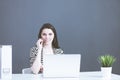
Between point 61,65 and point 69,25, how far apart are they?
1780 mm

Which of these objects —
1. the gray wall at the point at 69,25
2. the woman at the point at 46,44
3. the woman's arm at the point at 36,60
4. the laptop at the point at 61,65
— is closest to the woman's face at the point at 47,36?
the woman at the point at 46,44

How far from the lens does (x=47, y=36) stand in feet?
10.7

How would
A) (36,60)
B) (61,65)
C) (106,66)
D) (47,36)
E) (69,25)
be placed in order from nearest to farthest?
(61,65), (106,66), (36,60), (47,36), (69,25)

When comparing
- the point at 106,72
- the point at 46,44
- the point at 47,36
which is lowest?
the point at 106,72

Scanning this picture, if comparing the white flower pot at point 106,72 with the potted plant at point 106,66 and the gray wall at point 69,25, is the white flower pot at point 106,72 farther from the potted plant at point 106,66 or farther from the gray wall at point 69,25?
the gray wall at point 69,25

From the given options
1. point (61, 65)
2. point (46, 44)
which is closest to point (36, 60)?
point (46, 44)

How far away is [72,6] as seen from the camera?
161 inches

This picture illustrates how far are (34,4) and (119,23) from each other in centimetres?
146

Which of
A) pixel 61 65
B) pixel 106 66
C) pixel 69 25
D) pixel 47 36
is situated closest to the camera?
pixel 61 65

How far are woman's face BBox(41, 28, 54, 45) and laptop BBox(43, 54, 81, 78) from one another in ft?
3.09

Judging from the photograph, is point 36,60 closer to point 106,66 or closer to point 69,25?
point 106,66

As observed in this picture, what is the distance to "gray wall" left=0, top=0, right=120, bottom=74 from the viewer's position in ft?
12.6

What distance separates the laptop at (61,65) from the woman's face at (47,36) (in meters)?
0.94

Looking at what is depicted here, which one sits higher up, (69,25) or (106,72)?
(69,25)
